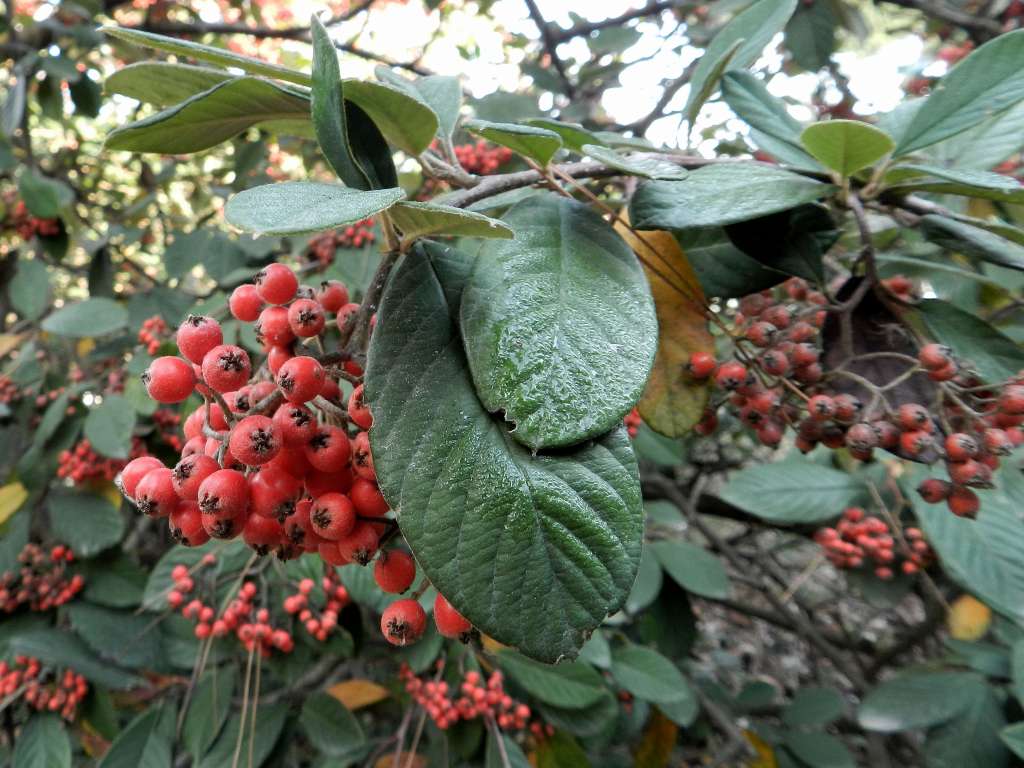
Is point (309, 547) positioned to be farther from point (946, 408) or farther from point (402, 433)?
point (946, 408)

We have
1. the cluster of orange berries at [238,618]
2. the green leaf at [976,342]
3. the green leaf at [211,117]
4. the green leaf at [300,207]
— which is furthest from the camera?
the cluster of orange berries at [238,618]

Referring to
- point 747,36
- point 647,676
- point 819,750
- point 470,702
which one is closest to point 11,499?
point 470,702

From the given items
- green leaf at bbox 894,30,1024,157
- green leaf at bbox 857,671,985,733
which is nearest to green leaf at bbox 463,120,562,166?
green leaf at bbox 894,30,1024,157

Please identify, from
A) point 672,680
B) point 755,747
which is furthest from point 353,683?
point 755,747

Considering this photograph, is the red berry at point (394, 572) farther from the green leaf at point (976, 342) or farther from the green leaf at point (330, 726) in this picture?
the green leaf at point (330, 726)

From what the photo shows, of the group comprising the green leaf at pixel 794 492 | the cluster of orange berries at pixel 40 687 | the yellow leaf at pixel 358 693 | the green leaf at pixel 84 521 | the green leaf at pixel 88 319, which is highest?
the green leaf at pixel 794 492

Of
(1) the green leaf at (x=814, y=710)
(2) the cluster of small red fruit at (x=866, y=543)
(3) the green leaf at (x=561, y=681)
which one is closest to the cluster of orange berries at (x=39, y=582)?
(3) the green leaf at (x=561, y=681)

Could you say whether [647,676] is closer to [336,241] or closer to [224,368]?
[224,368]
